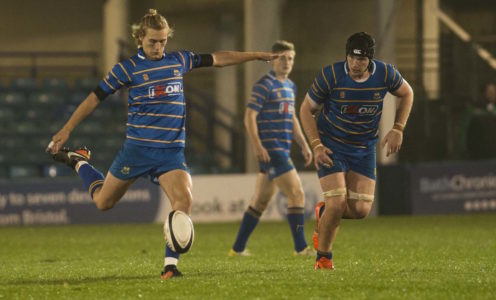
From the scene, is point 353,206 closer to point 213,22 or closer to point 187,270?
point 187,270

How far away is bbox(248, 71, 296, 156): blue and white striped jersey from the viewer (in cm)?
1027

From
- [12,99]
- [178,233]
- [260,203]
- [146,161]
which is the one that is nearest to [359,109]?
[146,161]

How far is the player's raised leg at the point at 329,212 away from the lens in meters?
7.86

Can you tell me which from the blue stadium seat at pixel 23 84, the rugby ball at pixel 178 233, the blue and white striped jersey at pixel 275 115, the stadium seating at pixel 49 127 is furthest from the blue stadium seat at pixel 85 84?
the rugby ball at pixel 178 233

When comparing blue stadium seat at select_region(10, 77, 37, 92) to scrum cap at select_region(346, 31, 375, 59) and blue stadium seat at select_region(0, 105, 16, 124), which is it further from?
scrum cap at select_region(346, 31, 375, 59)

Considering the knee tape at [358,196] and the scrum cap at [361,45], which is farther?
the knee tape at [358,196]

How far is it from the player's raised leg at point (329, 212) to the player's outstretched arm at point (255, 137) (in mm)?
1848

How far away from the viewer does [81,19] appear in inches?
972

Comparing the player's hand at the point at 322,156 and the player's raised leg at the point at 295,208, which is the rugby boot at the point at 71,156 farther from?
the player's raised leg at the point at 295,208

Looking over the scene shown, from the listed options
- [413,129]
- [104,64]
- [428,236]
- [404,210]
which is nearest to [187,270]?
[428,236]

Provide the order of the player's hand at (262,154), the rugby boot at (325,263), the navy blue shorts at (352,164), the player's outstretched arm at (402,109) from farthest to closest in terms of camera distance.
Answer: the player's hand at (262,154) → the rugby boot at (325,263) → the navy blue shorts at (352,164) → the player's outstretched arm at (402,109)

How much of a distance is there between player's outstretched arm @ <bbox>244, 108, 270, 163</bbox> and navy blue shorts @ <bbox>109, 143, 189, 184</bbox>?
238 centimetres

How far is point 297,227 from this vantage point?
1016cm

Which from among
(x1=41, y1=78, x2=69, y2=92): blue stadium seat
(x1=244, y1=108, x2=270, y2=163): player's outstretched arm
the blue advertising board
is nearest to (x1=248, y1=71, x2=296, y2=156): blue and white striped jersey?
(x1=244, y1=108, x2=270, y2=163): player's outstretched arm
